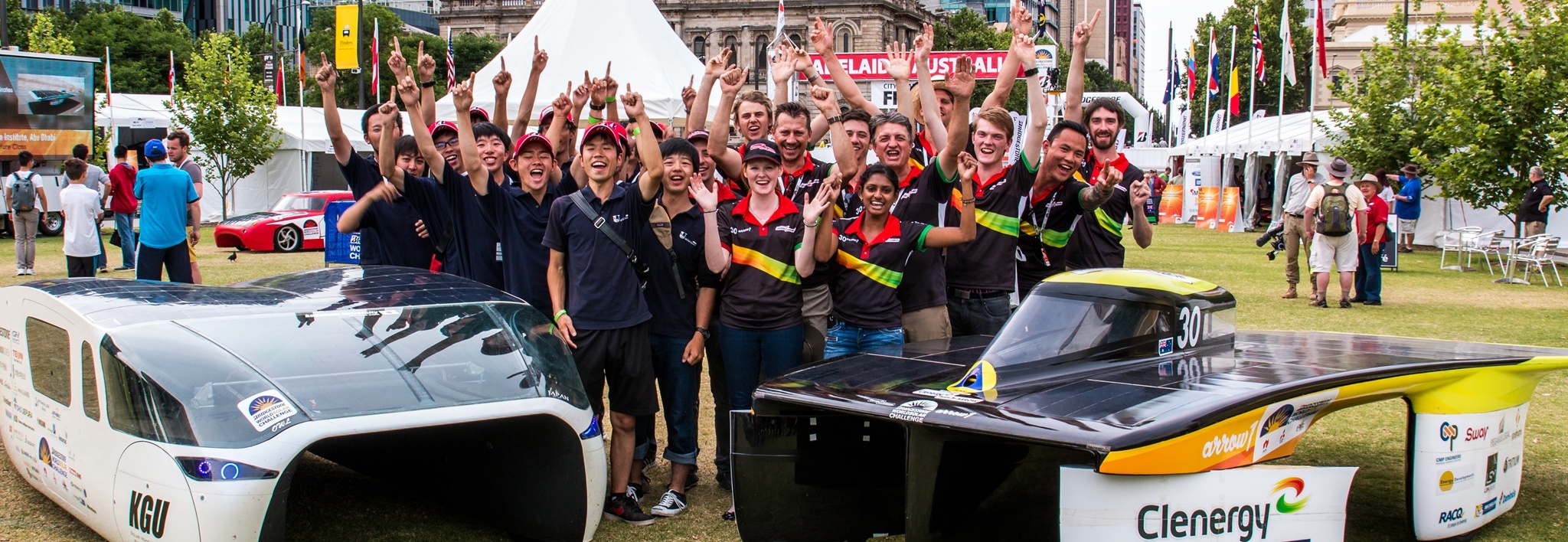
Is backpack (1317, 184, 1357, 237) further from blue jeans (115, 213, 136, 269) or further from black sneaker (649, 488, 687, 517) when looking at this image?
blue jeans (115, 213, 136, 269)

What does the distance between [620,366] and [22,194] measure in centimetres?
1401

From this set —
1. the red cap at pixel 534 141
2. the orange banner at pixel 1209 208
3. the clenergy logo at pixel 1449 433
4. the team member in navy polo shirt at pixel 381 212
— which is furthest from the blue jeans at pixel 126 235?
the orange banner at pixel 1209 208

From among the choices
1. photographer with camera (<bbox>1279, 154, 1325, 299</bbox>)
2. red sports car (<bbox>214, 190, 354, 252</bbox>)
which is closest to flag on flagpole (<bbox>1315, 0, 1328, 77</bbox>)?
photographer with camera (<bbox>1279, 154, 1325, 299</bbox>)

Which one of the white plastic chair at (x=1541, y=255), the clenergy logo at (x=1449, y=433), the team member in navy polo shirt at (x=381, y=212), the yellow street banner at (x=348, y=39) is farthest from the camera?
the yellow street banner at (x=348, y=39)

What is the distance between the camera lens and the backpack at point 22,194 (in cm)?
1534

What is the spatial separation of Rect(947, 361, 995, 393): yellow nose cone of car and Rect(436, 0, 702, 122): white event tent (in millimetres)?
12078

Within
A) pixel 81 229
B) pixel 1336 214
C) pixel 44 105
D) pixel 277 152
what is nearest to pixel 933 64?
pixel 1336 214

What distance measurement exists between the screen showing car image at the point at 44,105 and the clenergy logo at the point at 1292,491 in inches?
1003

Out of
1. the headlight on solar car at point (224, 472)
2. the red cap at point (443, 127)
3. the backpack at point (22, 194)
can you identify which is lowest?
the headlight on solar car at point (224, 472)

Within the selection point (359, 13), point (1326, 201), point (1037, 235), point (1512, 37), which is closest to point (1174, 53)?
point (1512, 37)

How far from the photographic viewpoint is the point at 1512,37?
1934cm

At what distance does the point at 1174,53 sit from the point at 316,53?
55250mm

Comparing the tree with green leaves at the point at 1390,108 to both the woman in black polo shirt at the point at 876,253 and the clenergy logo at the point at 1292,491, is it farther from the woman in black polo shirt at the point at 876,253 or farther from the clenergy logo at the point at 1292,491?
the clenergy logo at the point at 1292,491

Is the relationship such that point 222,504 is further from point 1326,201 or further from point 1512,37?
point 1512,37
